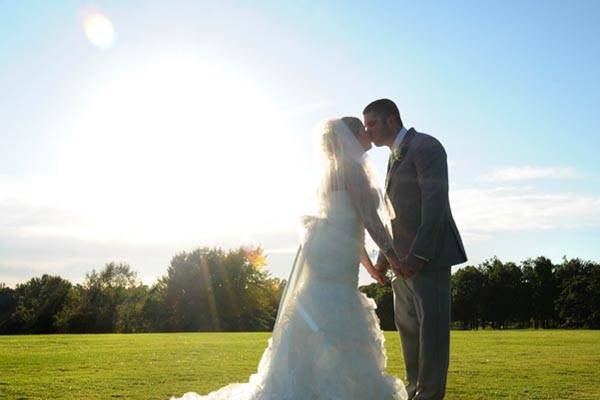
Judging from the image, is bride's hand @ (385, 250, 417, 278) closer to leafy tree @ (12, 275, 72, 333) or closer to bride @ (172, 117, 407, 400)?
bride @ (172, 117, 407, 400)

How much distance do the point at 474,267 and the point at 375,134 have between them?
7712cm

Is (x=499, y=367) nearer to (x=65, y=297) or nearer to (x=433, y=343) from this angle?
(x=433, y=343)

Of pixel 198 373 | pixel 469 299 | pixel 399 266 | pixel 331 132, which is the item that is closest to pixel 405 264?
pixel 399 266

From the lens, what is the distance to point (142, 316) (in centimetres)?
6625

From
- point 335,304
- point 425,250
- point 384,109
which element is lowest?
point 335,304

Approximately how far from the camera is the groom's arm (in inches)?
233

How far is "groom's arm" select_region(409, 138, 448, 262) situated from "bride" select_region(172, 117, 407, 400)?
1.08ft

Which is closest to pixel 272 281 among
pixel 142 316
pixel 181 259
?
pixel 181 259

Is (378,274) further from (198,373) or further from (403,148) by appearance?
(198,373)

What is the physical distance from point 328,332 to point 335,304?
283mm

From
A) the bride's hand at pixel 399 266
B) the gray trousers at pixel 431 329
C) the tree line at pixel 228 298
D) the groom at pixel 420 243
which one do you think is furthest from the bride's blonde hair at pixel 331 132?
Answer: the tree line at pixel 228 298

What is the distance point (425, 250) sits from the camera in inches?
232

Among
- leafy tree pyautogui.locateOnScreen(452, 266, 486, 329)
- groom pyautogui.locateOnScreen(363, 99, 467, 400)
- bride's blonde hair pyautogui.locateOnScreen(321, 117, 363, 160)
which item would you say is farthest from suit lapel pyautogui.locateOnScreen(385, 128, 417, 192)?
leafy tree pyautogui.locateOnScreen(452, 266, 486, 329)

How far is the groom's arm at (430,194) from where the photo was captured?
591cm
